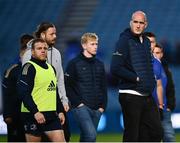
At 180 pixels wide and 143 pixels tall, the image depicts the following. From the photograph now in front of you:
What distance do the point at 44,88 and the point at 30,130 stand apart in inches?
19.7

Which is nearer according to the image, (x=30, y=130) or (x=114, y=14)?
(x=30, y=130)

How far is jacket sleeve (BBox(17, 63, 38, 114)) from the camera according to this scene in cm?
845

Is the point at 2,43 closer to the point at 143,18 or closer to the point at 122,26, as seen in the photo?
the point at 122,26

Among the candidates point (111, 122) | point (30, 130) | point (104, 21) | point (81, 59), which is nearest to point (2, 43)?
point (104, 21)

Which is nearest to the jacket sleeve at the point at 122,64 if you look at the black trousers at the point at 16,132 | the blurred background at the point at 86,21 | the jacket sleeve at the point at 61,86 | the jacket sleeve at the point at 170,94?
the jacket sleeve at the point at 61,86

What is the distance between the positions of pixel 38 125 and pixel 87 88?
1.63 metres

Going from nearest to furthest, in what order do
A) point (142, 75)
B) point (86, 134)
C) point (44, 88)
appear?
point (44, 88) < point (142, 75) < point (86, 134)

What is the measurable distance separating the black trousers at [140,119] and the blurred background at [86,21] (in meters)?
11.5

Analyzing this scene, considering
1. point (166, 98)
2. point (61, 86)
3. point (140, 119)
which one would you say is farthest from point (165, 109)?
point (61, 86)

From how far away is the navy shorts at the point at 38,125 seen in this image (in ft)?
28.1

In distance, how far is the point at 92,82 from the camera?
10.1 metres

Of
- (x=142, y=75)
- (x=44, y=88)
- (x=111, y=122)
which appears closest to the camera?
(x=44, y=88)

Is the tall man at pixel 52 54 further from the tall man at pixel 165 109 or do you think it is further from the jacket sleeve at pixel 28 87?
the tall man at pixel 165 109

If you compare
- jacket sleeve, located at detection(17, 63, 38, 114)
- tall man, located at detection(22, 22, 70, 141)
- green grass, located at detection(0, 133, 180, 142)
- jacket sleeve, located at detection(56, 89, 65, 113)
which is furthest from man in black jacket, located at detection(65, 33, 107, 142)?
green grass, located at detection(0, 133, 180, 142)
